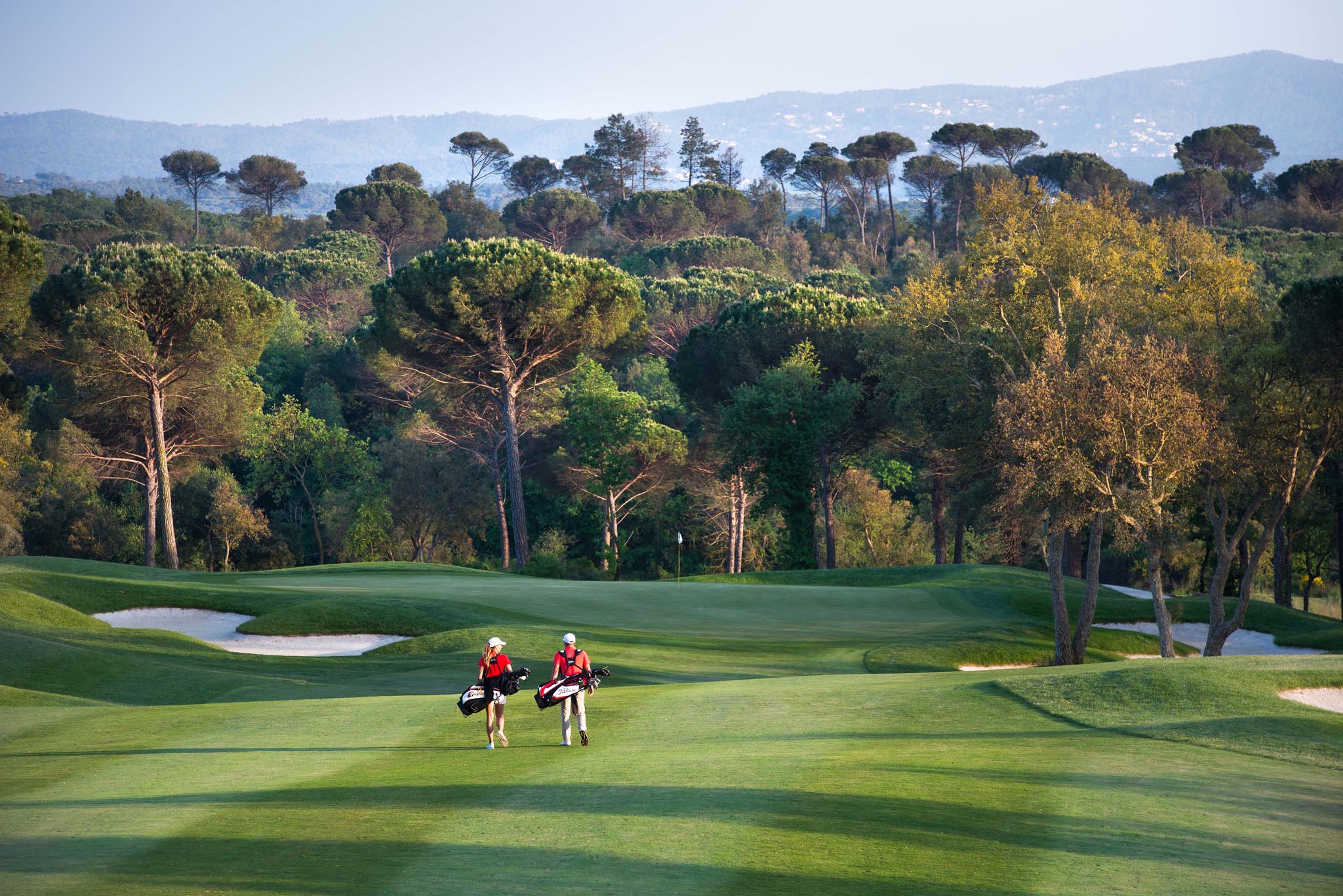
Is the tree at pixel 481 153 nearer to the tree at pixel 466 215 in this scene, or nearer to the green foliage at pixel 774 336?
the tree at pixel 466 215

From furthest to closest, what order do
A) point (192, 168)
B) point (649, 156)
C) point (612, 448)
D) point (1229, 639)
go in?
point (649, 156) → point (192, 168) → point (612, 448) → point (1229, 639)

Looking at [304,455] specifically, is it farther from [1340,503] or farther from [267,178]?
[267,178]

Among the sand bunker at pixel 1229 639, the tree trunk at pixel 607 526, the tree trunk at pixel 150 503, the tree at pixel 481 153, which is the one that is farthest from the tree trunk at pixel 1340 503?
the tree at pixel 481 153

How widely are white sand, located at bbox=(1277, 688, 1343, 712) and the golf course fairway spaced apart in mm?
224

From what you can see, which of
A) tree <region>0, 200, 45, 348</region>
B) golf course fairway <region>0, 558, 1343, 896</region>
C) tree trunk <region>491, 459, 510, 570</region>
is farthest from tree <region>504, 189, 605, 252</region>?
golf course fairway <region>0, 558, 1343, 896</region>

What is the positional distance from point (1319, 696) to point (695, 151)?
446ft

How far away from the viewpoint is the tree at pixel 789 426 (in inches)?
2053

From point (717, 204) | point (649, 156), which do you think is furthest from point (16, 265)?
point (649, 156)

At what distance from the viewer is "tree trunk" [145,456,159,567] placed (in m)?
54.5

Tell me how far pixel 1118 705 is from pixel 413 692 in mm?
12593

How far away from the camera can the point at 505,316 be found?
5609 cm

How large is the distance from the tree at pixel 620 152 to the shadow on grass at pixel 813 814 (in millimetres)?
122357

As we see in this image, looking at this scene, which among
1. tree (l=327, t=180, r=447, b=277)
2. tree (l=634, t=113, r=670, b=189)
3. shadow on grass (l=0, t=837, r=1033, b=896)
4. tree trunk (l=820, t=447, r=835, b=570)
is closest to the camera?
shadow on grass (l=0, t=837, r=1033, b=896)

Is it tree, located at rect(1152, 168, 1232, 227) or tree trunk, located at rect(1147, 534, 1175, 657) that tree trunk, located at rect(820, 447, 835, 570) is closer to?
tree trunk, located at rect(1147, 534, 1175, 657)
